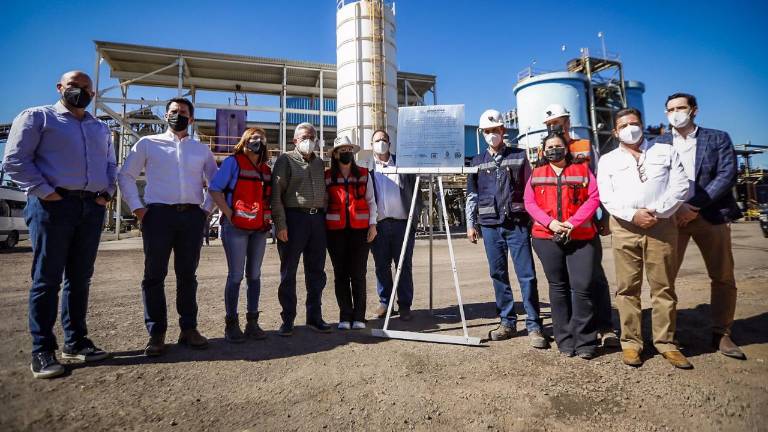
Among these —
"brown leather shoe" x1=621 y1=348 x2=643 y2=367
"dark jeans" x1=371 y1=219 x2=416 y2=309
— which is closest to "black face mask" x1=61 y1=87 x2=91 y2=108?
"dark jeans" x1=371 y1=219 x2=416 y2=309

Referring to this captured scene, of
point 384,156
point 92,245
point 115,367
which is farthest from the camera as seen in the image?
point 384,156

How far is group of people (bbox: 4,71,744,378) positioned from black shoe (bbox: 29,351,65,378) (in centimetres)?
1

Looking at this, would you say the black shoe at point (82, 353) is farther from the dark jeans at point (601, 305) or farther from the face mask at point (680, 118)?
the face mask at point (680, 118)

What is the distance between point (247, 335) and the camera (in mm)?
3705

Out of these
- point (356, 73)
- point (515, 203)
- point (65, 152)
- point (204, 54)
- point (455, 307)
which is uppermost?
point (204, 54)

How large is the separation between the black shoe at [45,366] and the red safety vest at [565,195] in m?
4.06

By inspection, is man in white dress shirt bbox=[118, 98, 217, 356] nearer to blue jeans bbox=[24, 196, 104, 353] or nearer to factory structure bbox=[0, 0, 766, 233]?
blue jeans bbox=[24, 196, 104, 353]

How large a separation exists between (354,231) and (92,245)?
2.40 m

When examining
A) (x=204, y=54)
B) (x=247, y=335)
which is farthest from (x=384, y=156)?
(x=204, y=54)

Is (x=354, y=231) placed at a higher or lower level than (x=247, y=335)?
higher

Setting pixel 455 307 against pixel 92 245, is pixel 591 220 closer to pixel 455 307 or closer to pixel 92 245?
pixel 455 307

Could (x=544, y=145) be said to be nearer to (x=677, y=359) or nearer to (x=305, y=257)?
(x=677, y=359)

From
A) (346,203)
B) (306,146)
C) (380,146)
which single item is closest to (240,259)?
(346,203)

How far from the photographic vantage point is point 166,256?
130 inches
